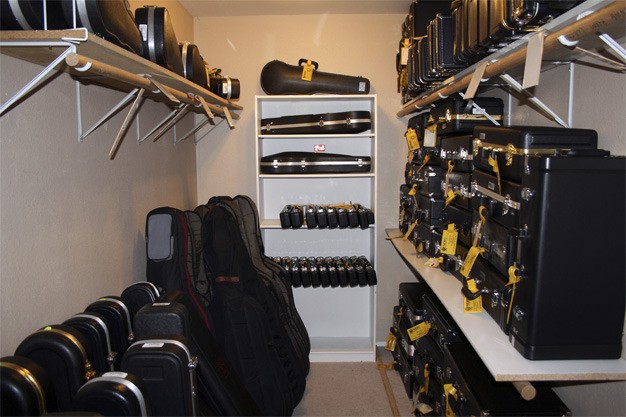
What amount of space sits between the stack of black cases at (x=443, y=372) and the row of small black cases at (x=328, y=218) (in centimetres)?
55

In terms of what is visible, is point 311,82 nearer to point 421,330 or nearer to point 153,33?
point 153,33

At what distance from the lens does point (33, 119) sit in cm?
169

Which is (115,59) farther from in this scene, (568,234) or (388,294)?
(388,294)

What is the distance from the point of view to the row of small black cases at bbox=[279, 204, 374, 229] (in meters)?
3.52

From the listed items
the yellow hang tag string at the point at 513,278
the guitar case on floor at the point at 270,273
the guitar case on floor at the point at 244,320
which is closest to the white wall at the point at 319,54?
the guitar case on floor at the point at 270,273

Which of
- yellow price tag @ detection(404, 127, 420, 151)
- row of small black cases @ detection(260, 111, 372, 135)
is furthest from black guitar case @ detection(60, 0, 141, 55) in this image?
row of small black cases @ detection(260, 111, 372, 135)

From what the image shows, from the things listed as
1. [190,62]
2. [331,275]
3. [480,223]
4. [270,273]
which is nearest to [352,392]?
[331,275]

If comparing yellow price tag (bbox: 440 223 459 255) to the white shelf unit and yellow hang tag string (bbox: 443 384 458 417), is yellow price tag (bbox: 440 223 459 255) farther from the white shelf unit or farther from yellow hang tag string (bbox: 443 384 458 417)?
the white shelf unit

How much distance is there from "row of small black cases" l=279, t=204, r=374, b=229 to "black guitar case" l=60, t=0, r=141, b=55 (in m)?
1.95

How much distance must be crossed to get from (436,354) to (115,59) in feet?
6.20

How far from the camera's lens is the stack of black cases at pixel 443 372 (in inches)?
68.8

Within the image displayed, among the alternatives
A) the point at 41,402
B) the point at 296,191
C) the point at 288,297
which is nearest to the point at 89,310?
the point at 41,402

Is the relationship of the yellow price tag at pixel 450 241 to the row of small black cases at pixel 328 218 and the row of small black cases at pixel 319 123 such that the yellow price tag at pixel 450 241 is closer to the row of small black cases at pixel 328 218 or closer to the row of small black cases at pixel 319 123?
the row of small black cases at pixel 328 218

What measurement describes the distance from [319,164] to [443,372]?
5.87 ft
